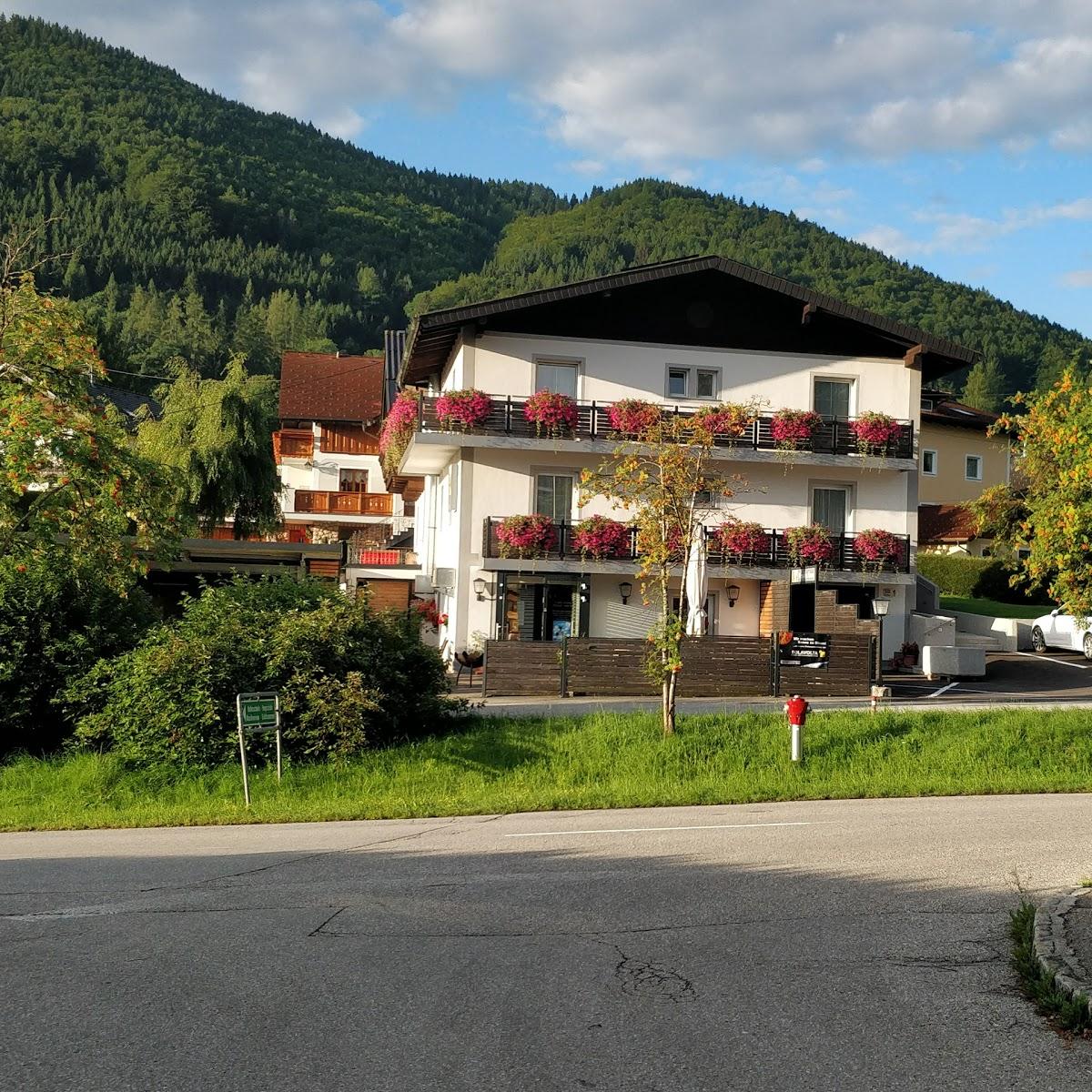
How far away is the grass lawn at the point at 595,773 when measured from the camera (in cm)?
1705

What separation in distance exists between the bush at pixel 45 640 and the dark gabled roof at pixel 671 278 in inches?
495

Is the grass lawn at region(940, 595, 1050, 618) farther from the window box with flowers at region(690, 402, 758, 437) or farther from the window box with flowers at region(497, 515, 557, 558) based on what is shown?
the window box with flowers at region(690, 402, 758, 437)

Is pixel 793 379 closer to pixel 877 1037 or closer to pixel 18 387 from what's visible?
pixel 18 387

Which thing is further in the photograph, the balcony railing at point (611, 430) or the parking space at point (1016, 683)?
the balcony railing at point (611, 430)

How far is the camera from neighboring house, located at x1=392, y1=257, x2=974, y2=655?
3359cm

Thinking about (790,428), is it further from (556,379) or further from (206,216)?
(206,216)

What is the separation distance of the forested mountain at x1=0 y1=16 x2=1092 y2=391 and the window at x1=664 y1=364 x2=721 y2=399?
75.0 meters

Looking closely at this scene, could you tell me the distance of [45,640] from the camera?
22.2 meters

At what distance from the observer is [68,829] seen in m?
16.5

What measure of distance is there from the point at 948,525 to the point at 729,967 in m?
51.1

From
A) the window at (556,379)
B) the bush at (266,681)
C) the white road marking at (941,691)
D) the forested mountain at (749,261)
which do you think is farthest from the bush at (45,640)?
the forested mountain at (749,261)

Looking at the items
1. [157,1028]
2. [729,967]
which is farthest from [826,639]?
[157,1028]

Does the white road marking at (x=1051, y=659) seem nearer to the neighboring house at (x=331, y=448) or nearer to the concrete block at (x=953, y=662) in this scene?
the concrete block at (x=953, y=662)

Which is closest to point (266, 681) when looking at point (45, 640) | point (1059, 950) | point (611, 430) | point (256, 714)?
point (256, 714)
